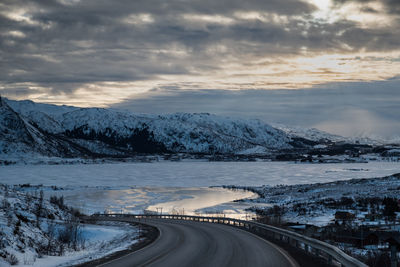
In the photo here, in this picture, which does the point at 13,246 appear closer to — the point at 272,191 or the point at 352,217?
the point at 352,217

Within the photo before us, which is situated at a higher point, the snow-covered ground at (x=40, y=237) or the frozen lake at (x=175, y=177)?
the snow-covered ground at (x=40, y=237)

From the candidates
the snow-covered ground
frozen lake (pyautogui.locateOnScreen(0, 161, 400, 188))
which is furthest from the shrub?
frozen lake (pyautogui.locateOnScreen(0, 161, 400, 188))

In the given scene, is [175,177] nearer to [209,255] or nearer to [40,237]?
[40,237]

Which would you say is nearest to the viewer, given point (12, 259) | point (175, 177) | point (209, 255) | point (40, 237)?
point (12, 259)

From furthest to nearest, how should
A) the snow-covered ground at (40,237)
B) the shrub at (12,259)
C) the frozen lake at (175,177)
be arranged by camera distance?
the frozen lake at (175,177) → the snow-covered ground at (40,237) → the shrub at (12,259)

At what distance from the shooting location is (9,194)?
2316 centimetres

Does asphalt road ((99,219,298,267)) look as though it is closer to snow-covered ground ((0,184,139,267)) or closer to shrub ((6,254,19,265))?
snow-covered ground ((0,184,139,267))

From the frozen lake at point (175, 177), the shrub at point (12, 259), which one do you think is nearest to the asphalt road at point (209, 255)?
the shrub at point (12, 259)

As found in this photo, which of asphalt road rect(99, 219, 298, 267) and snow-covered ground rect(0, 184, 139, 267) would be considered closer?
asphalt road rect(99, 219, 298, 267)

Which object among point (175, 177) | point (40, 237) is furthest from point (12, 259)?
point (175, 177)

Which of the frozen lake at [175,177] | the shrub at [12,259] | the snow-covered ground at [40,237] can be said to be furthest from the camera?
the frozen lake at [175,177]

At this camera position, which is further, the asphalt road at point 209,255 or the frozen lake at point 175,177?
the frozen lake at point 175,177

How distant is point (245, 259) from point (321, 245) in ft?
7.98

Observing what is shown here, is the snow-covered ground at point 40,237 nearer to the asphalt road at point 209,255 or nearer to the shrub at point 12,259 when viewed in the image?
the shrub at point 12,259
